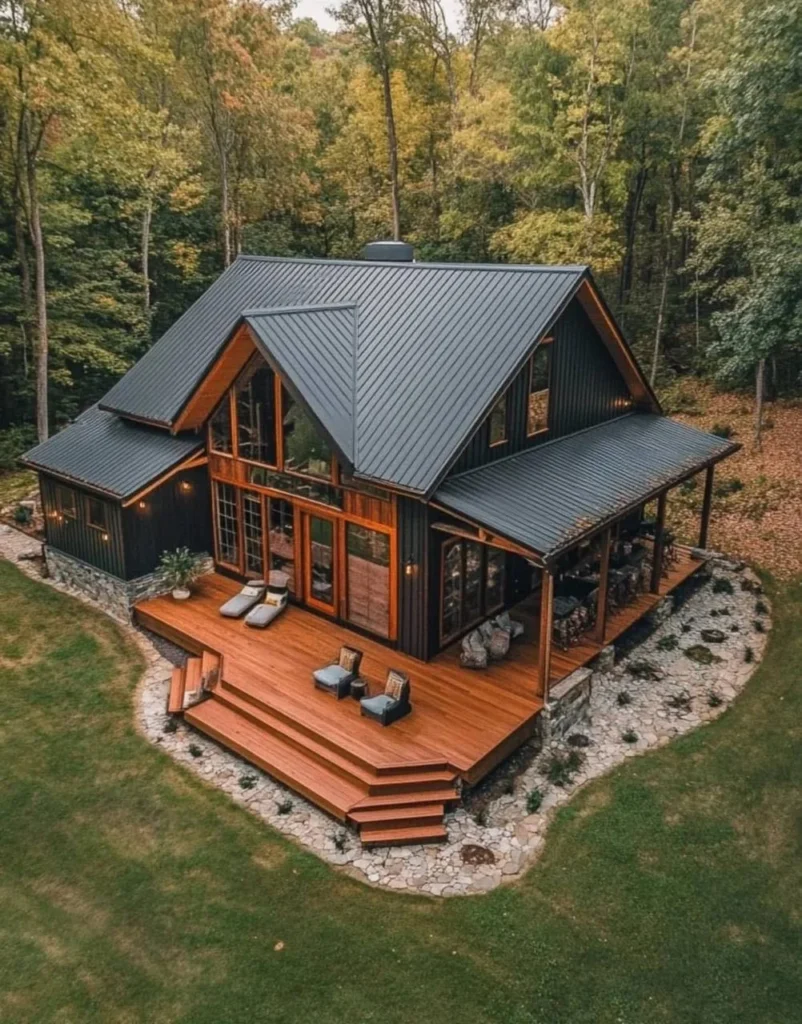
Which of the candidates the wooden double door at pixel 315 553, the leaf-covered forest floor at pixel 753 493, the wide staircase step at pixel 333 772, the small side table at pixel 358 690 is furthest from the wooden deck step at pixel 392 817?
the leaf-covered forest floor at pixel 753 493

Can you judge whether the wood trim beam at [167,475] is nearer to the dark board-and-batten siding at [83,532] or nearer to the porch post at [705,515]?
the dark board-and-batten siding at [83,532]

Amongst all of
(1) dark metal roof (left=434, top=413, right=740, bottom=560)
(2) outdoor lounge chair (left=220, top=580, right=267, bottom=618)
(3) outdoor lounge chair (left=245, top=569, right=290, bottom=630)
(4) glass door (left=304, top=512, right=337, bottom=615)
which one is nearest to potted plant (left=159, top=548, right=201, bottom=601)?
(2) outdoor lounge chair (left=220, top=580, right=267, bottom=618)

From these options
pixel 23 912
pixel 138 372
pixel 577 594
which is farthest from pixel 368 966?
pixel 138 372

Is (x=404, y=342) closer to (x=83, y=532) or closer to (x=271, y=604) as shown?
(x=271, y=604)

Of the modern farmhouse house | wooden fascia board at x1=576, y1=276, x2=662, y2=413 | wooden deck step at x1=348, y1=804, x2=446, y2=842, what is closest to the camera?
wooden deck step at x1=348, y1=804, x2=446, y2=842

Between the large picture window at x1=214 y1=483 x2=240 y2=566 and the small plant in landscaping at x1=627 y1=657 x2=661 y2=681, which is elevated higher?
the large picture window at x1=214 y1=483 x2=240 y2=566

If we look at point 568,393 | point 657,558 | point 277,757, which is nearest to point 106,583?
point 277,757

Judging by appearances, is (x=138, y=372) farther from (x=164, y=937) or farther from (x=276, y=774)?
(x=164, y=937)

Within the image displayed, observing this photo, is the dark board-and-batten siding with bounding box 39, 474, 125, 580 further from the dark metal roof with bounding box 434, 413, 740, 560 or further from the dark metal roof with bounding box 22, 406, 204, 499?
the dark metal roof with bounding box 434, 413, 740, 560
